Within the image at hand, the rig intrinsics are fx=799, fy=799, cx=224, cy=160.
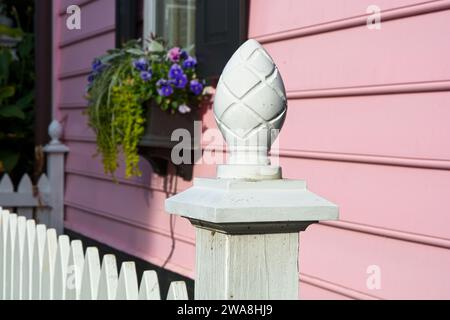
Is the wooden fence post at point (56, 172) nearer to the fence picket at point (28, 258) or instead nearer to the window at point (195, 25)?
the window at point (195, 25)

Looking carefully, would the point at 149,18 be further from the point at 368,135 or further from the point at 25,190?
the point at 368,135

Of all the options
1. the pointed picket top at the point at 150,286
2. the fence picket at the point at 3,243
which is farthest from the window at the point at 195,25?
the pointed picket top at the point at 150,286

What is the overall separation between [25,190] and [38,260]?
148 inches

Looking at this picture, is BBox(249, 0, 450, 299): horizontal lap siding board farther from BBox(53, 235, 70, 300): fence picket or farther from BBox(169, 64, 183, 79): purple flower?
BBox(53, 235, 70, 300): fence picket

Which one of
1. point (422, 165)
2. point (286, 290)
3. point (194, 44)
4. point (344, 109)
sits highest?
point (194, 44)

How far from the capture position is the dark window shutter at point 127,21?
16.6ft

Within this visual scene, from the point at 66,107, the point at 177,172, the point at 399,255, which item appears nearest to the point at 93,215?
the point at 66,107

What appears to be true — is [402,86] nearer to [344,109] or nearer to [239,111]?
[344,109]

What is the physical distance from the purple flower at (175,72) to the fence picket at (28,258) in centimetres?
139

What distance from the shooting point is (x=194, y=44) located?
14.1ft

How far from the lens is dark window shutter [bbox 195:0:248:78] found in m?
3.80

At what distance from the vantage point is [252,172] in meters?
1.65

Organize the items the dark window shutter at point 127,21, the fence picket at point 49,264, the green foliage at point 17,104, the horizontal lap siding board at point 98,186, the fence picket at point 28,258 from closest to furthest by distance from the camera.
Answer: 1. the fence picket at point 49,264
2. the fence picket at point 28,258
3. the horizontal lap siding board at point 98,186
4. the dark window shutter at point 127,21
5. the green foliage at point 17,104
